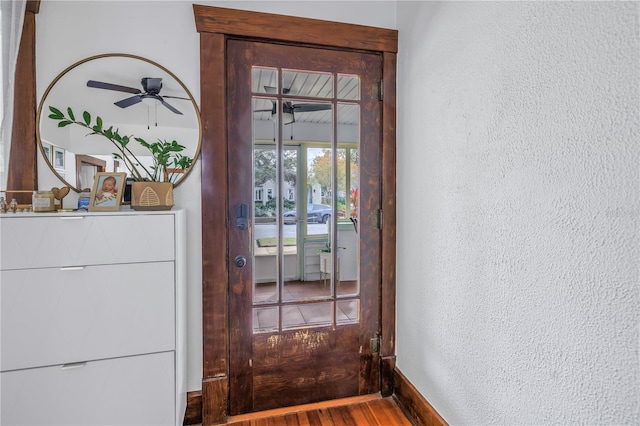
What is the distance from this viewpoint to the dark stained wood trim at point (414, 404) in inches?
63.4

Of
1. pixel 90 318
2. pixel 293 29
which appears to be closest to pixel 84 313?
pixel 90 318

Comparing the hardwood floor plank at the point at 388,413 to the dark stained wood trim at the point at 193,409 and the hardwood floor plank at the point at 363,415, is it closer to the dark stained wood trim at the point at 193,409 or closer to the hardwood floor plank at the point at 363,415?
the hardwood floor plank at the point at 363,415

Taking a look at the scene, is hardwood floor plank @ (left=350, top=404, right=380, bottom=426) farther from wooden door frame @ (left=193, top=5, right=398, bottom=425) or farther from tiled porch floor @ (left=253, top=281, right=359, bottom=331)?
wooden door frame @ (left=193, top=5, right=398, bottom=425)

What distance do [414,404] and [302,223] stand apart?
1213 millimetres

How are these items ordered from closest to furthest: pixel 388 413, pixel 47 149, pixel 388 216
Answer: pixel 47 149 < pixel 388 413 < pixel 388 216

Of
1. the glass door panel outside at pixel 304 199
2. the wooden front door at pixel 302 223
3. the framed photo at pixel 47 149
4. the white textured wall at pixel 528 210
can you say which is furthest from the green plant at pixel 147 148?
the white textured wall at pixel 528 210

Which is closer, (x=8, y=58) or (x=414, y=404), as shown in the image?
(x=8, y=58)

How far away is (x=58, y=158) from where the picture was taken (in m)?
1.58

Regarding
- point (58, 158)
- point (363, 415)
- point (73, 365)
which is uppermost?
point (58, 158)

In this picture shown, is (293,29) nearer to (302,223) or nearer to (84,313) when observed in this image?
(302,223)

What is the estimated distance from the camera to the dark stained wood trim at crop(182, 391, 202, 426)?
171 centimetres

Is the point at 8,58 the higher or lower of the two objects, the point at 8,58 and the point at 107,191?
the higher

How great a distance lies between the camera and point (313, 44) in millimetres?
1829

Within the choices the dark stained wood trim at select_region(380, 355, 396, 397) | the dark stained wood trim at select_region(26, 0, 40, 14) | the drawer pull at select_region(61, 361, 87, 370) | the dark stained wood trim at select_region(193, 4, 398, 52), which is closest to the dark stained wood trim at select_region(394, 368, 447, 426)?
the dark stained wood trim at select_region(380, 355, 396, 397)
